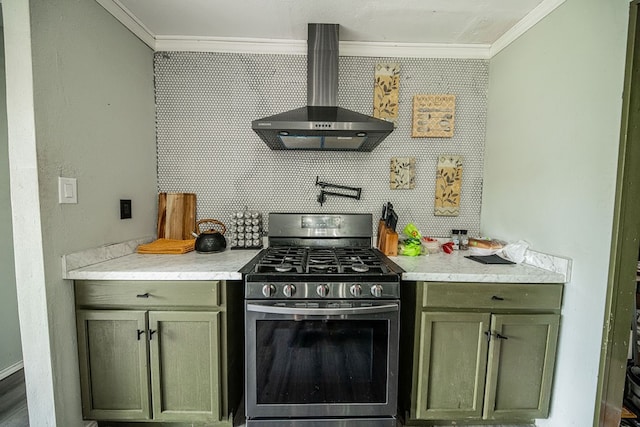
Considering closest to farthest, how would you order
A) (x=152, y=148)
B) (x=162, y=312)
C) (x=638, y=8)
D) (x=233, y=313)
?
(x=638, y=8)
(x=162, y=312)
(x=233, y=313)
(x=152, y=148)

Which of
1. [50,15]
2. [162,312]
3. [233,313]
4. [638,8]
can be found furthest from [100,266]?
[638,8]

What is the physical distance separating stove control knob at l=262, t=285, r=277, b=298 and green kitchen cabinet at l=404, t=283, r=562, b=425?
28.4 inches

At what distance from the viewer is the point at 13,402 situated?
1.58 m

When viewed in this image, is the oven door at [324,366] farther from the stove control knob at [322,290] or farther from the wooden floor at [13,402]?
the wooden floor at [13,402]

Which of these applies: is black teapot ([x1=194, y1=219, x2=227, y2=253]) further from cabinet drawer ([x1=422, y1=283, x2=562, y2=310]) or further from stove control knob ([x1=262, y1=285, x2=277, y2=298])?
cabinet drawer ([x1=422, y1=283, x2=562, y2=310])

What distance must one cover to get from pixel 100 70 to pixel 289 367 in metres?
1.87

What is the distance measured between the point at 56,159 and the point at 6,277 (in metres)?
1.26

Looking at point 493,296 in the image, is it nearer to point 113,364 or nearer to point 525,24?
point 525,24

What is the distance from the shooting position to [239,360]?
1.52 m

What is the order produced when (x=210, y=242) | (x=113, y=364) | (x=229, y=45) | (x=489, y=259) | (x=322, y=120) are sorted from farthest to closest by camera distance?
1. (x=229, y=45)
2. (x=210, y=242)
3. (x=489, y=259)
4. (x=322, y=120)
5. (x=113, y=364)

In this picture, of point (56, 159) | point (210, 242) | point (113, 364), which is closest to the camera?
point (56, 159)

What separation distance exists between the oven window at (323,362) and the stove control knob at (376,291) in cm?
14

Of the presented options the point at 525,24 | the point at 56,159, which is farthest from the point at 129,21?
the point at 525,24

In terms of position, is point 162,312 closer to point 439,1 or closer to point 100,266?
point 100,266
